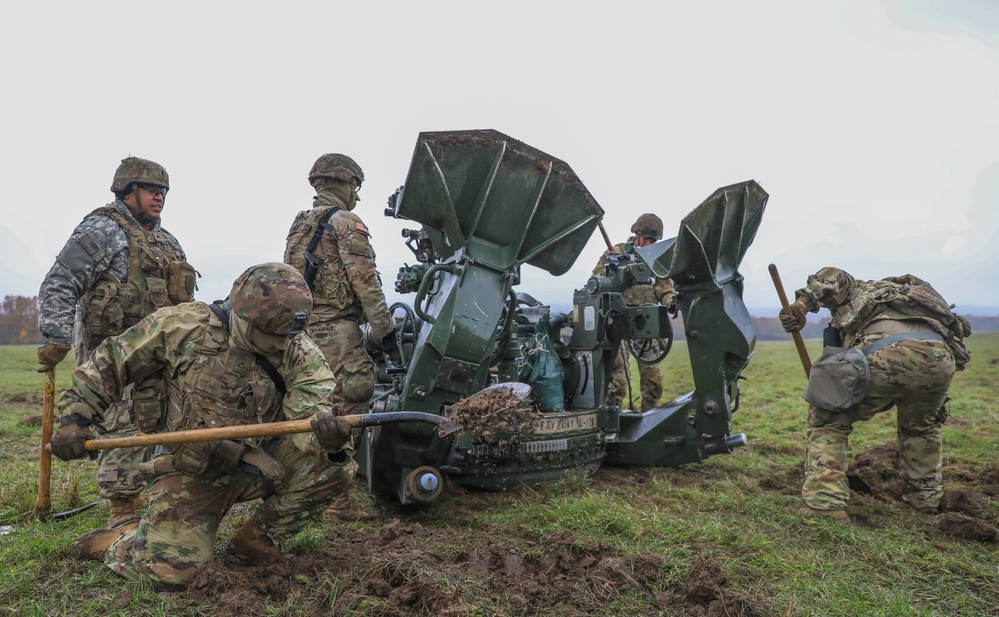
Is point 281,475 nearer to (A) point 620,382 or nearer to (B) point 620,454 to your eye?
(B) point 620,454

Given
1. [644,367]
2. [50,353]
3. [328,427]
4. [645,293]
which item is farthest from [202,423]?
[645,293]

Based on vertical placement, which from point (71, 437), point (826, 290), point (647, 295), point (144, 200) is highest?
point (144, 200)

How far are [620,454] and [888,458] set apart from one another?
2.53 meters

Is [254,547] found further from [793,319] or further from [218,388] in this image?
[793,319]

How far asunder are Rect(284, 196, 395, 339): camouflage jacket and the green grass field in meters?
1.41

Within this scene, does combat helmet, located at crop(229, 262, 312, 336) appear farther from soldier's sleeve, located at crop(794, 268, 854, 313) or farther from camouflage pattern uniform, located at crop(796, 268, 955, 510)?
soldier's sleeve, located at crop(794, 268, 854, 313)

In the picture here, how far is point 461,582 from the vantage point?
3439mm

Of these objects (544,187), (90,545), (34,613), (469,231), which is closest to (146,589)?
(34,613)

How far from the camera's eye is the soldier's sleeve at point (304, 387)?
3678mm

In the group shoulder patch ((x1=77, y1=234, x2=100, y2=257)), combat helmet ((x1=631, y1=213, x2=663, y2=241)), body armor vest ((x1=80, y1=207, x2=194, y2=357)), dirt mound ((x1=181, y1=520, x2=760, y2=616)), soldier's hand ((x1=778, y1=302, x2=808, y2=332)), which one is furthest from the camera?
combat helmet ((x1=631, y1=213, x2=663, y2=241))

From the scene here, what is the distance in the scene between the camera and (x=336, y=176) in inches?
214

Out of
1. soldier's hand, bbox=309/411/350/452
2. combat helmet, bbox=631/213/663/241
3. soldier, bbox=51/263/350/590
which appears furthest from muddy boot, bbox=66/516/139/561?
combat helmet, bbox=631/213/663/241

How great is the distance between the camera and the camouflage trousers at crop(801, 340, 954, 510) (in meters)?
4.98

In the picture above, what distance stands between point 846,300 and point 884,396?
83 cm
